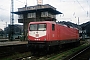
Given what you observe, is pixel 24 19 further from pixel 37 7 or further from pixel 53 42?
pixel 53 42

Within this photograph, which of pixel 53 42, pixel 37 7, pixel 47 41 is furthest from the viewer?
pixel 37 7

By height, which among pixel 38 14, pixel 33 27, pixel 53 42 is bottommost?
pixel 53 42

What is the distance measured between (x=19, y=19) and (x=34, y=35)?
48.5 m

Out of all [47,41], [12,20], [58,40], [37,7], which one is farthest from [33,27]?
[37,7]

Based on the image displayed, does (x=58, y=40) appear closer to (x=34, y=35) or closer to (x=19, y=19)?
(x=34, y=35)

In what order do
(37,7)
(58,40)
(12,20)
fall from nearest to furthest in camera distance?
1. (58,40)
2. (12,20)
3. (37,7)

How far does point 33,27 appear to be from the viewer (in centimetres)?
1812

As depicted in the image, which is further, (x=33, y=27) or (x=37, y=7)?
(x=37, y=7)

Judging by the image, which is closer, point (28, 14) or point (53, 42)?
point (53, 42)

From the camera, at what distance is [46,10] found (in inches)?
2344

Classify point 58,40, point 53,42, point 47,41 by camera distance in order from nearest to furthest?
1. point 47,41
2. point 53,42
3. point 58,40

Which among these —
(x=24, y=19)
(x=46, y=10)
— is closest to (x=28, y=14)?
(x=24, y=19)

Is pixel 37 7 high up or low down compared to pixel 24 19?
up

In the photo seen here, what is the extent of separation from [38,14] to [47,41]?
44701mm
